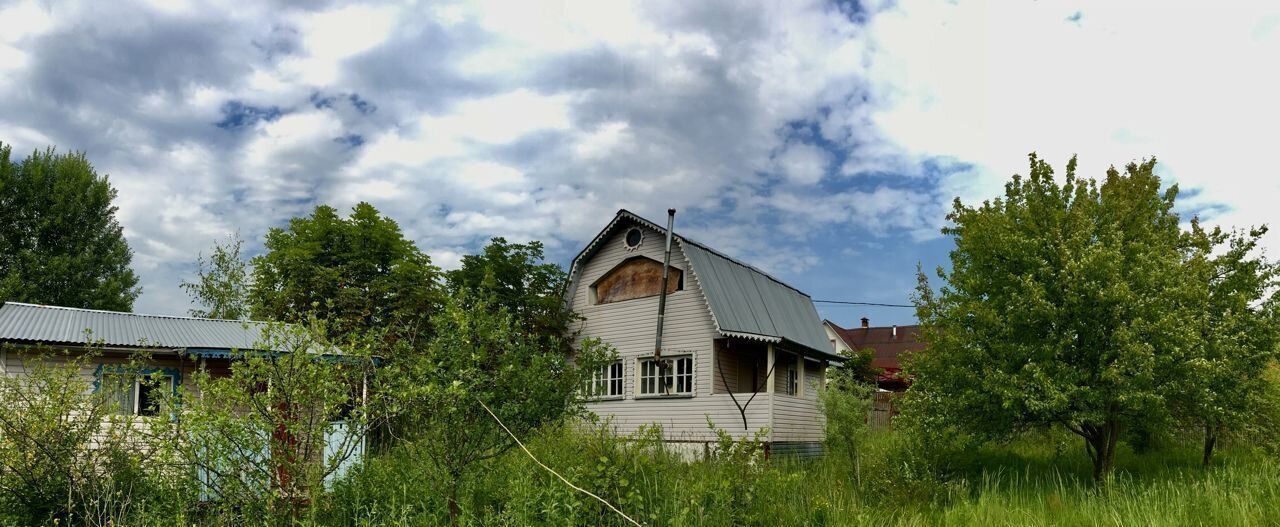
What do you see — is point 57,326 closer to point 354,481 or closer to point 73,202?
point 354,481

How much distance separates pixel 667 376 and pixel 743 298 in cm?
282

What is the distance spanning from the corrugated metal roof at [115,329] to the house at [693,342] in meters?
8.50

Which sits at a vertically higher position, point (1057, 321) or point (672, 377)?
point (1057, 321)

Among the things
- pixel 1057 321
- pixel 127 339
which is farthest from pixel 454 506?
pixel 127 339

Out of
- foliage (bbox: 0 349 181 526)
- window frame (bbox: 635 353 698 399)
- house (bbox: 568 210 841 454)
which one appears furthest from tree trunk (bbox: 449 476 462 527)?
window frame (bbox: 635 353 698 399)

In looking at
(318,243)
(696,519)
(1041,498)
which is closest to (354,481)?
(696,519)

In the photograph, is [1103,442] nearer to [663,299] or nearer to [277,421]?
[663,299]

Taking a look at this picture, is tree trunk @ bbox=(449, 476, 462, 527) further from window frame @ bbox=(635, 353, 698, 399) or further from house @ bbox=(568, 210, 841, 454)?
window frame @ bbox=(635, 353, 698, 399)

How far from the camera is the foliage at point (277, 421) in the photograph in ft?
26.4

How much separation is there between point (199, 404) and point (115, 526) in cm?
136

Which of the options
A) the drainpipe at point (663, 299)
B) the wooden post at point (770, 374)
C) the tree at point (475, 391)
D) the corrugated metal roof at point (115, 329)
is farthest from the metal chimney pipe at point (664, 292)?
the tree at point (475, 391)

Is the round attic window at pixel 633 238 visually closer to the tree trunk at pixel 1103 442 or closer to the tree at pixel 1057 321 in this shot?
the tree at pixel 1057 321

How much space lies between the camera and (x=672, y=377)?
20812 millimetres

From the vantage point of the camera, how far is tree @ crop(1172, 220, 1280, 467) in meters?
12.3
